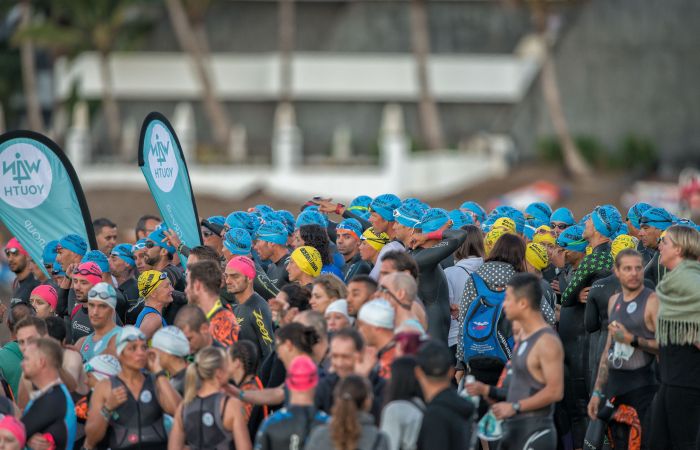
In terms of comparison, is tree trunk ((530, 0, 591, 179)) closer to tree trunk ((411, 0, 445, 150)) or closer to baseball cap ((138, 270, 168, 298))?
tree trunk ((411, 0, 445, 150))

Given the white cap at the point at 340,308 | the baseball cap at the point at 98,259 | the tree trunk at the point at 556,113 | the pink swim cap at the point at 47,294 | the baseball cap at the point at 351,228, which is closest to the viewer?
the white cap at the point at 340,308

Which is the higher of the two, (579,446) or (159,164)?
(159,164)

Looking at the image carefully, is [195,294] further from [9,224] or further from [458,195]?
[458,195]

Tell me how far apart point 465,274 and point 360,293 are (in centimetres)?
218

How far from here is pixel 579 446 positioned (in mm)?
10906

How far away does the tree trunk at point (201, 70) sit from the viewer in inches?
1652

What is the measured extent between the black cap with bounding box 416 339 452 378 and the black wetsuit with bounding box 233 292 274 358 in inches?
95.6

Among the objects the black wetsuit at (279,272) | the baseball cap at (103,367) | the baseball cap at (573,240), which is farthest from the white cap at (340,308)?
the baseball cap at (573,240)

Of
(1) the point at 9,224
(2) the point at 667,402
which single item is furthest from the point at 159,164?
(2) the point at 667,402

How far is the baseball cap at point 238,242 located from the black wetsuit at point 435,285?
168cm

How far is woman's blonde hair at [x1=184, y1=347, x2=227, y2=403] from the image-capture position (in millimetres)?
8156

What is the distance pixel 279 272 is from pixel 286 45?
32627 millimetres

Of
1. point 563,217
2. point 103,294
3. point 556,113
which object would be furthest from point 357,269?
point 556,113

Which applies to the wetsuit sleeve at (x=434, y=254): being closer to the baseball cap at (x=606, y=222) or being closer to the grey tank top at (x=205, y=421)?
the baseball cap at (x=606, y=222)
